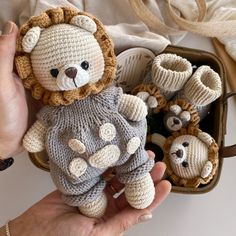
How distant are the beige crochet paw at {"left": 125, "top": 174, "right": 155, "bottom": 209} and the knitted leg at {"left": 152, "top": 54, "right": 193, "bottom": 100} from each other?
9.0 inches

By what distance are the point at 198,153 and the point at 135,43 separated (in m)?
Result: 0.24

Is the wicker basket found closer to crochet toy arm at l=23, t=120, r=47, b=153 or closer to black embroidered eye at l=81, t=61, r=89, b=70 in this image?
crochet toy arm at l=23, t=120, r=47, b=153

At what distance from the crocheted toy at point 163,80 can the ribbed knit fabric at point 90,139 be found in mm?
207

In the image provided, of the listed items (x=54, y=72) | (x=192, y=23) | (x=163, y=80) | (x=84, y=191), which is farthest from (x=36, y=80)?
(x=192, y=23)

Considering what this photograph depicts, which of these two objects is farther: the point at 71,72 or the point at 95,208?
the point at 95,208

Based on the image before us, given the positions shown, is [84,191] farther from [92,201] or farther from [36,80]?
[36,80]

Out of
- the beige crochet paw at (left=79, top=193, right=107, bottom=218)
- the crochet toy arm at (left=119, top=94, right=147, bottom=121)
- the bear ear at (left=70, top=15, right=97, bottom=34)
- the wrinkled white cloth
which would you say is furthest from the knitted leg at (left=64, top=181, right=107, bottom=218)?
the wrinkled white cloth

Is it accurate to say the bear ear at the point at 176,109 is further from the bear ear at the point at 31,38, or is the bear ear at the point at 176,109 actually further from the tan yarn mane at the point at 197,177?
the bear ear at the point at 31,38

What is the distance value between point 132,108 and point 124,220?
0.17 metres

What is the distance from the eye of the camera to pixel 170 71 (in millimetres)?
705

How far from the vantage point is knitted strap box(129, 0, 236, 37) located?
0.77 m

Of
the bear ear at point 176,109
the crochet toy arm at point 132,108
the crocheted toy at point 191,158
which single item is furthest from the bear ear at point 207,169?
the crochet toy arm at point 132,108

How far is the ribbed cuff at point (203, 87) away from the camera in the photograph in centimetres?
69

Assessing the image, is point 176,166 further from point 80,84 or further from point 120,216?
point 80,84
